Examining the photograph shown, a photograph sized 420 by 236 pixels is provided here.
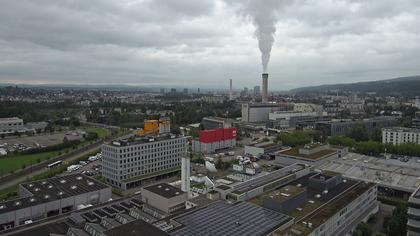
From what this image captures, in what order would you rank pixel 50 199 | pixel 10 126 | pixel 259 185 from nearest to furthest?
pixel 50 199 < pixel 259 185 < pixel 10 126

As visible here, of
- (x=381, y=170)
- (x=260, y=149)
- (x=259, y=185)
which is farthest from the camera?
(x=260, y=149)

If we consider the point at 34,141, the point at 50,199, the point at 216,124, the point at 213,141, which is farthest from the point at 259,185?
the point at 34,141

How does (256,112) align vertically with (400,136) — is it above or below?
above

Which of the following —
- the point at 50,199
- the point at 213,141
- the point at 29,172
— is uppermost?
the point at 213,141

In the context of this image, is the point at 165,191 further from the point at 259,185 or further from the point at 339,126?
the point at 339,126

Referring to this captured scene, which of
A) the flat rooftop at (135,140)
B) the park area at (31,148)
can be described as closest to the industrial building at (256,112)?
the park area at (31,148)

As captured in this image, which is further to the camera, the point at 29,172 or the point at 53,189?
the point at 29,172

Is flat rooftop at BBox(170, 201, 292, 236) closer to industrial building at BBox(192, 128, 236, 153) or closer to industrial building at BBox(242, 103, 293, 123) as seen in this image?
industrial building at BBox(192, 128, 236, 153)
